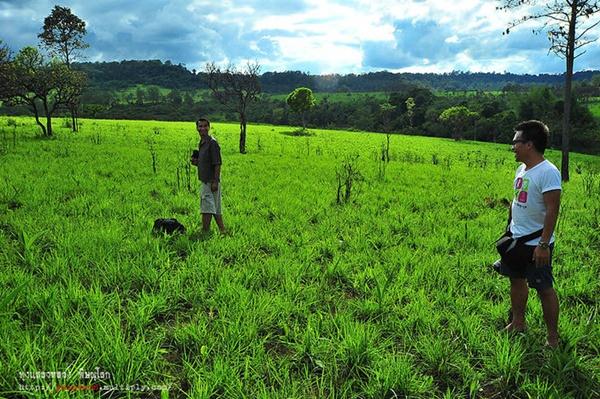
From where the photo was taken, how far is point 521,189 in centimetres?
399

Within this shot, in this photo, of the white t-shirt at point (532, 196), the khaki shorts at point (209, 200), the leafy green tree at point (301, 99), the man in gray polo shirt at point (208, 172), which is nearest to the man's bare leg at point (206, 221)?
the man in gray polo shirt at point (208, 172)

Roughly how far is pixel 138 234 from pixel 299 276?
3301mm

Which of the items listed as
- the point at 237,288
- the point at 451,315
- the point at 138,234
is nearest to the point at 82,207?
the point at 138,234

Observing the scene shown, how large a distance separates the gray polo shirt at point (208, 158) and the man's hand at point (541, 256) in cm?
532

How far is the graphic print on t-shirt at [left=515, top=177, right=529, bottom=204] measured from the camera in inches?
155

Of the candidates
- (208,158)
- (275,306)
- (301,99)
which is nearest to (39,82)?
(208,158)

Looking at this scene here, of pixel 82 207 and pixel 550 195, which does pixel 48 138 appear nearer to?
pixel 82 207

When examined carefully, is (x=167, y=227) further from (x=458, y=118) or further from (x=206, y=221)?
(x=458, y=118)

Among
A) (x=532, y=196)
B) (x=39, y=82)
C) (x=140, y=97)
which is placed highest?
(x=140, y=97)

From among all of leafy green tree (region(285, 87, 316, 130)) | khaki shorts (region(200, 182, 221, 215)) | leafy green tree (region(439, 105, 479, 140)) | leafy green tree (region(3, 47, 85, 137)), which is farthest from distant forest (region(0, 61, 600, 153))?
khaki shorts (region(200, 182, 221, 215))

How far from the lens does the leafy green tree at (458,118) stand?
2623 inches

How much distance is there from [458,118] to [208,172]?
6837 cm

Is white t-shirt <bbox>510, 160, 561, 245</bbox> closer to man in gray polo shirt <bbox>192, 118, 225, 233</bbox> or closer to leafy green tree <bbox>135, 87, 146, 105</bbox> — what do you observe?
man in gray polo shirt <bbox>192, 118, 225, 233</bbox>

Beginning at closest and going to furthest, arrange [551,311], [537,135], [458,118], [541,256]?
1. [541,256]
2. [551,311]
3. [537,135]
4. [458,118]
